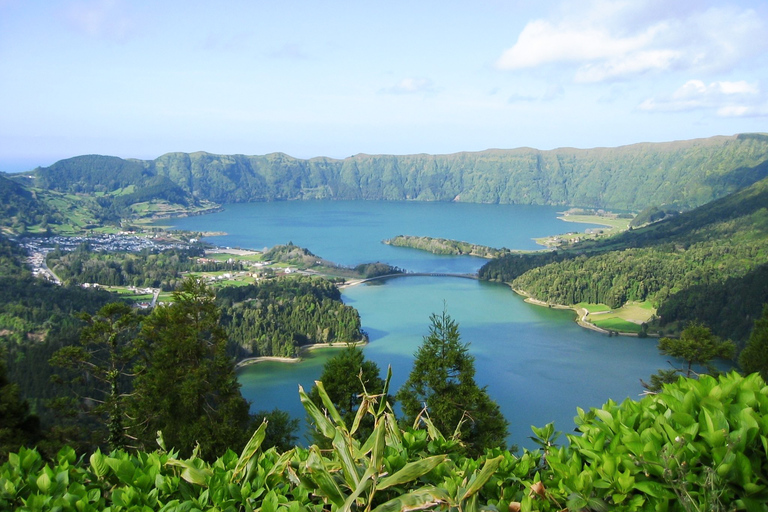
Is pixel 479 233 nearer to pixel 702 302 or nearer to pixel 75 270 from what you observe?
pixel 702 302

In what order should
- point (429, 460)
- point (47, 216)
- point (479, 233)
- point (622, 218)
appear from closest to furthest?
point (429, 460) → point (47, 216) → point (479, 233) → point (622, 218)

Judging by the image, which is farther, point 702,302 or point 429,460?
point 702,302

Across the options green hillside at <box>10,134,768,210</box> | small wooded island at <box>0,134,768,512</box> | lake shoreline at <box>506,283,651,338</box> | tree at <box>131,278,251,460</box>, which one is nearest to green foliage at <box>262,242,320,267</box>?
small wooded island at <box>0,134,768,512</box>

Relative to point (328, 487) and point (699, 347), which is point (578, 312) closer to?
point (699, 347)

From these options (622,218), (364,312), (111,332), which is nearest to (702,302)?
(364,312)

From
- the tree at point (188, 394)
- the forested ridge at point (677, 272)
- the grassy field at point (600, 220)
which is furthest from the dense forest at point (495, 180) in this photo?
the tree at point (188, 394)

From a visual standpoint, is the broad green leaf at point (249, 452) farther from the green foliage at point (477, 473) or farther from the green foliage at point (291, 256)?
the green foliage at point (291, 256)

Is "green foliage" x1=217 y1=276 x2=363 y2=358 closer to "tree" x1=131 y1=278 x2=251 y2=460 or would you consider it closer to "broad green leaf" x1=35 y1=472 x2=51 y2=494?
"tree" x1=131 y1=278 x2=251 y2=460

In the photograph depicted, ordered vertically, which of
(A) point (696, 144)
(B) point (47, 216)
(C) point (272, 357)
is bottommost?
→ (C) point (272, 357)
